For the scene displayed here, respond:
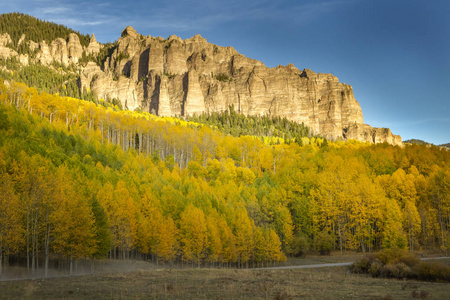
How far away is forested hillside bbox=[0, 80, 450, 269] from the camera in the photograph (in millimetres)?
38031

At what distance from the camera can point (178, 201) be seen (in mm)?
58344

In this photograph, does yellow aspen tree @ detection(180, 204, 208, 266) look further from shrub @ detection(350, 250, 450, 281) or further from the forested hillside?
shrub @ detection(350, 250, 450, 281)

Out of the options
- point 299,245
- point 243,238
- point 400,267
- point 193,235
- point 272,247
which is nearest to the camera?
point 400,267

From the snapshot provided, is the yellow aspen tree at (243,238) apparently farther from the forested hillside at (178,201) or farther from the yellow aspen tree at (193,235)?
the yellow aspen tree at (193,235)

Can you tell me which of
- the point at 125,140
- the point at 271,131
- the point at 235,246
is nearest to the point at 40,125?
the point at 125,140

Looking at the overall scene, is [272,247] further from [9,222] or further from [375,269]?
[9,222]

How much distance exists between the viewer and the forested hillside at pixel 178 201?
38.0 metres

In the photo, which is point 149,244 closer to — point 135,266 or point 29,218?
point 135,266

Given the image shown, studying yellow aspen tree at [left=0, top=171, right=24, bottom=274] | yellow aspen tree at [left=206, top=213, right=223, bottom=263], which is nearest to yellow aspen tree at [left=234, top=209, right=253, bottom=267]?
yellow aspen tree at [left=206, top=213, right=223, bottom=263]

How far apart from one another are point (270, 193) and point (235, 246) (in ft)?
70.0

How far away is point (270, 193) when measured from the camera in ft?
248

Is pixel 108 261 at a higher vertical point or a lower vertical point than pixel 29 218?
lower

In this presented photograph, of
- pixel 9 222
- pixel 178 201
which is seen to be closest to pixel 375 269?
pixel 178 201

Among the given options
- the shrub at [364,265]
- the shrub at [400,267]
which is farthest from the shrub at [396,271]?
the shrub at [364,265]
